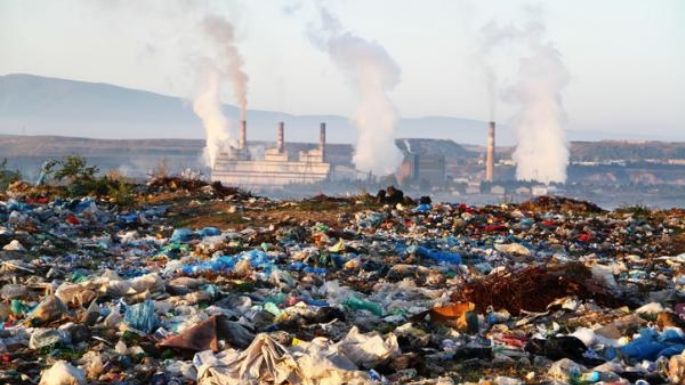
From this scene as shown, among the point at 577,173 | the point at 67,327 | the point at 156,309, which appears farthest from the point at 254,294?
the point at 577,173

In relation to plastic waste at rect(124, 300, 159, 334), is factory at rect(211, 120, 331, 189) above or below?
below

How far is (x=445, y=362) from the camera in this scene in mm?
4969

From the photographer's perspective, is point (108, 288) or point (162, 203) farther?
point (162, 203)

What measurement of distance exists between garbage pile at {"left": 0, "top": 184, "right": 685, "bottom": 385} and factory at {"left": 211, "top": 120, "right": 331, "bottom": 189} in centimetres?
7700

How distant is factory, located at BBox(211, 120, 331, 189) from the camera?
88875mm

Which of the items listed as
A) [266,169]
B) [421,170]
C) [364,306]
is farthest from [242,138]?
[364,306]

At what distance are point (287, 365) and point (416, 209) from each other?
8.83 m

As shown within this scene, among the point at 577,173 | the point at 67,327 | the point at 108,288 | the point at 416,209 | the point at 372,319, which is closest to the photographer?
the point at 67,327

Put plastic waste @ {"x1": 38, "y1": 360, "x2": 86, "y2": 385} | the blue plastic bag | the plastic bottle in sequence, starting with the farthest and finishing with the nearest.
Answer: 1. the blue plastic bag
2. the plastic bottle
3. plastic waste @ {"x1": 38, "y1": 360, "x2": 86, "y2": 385}

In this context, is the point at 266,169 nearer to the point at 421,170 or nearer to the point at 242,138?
the point at 242,138

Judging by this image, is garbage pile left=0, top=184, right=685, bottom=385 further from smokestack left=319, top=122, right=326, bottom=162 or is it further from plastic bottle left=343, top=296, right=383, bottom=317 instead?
smokestack left=319, top=122, right=326, bottom=162

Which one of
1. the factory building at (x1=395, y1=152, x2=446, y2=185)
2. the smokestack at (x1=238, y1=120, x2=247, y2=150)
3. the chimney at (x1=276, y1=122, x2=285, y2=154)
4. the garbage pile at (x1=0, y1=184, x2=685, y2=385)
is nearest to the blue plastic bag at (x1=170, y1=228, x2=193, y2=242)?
the garbage pile at (x1=0, y1=184, x2=685, y2=385)

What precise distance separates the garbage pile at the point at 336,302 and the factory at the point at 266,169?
7700cm

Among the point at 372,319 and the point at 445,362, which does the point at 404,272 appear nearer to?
the point at 372,319
